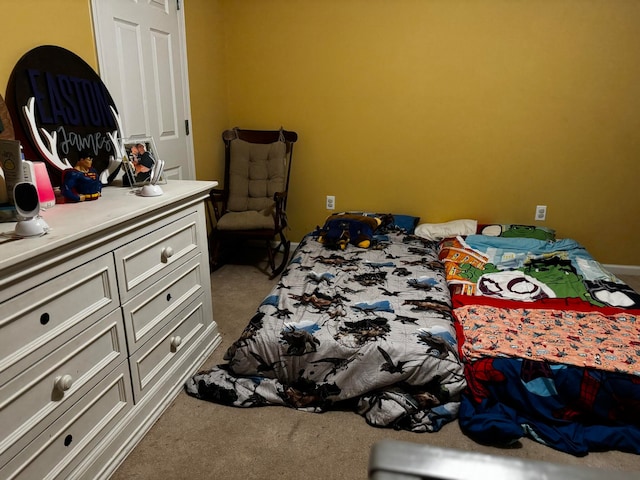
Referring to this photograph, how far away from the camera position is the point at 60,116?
6.75ft

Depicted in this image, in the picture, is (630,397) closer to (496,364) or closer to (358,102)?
(496,364)

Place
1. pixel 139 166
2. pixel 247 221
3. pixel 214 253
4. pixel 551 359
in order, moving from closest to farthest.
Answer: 1. pixel 551 359
2. pixel 139 166
3. pixel 247 221
4. pixel 214 253

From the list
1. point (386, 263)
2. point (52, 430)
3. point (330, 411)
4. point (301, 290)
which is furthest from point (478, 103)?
point (52, 430)

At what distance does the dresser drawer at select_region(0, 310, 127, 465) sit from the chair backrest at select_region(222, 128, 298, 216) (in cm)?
210

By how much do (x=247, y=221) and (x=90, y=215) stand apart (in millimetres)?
1821

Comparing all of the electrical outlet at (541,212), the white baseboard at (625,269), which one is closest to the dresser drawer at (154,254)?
the electrical outlet at (541,212)

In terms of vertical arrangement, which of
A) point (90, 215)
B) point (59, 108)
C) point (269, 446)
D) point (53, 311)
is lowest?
point (269, 446)

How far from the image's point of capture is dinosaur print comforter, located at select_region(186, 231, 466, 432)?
197 cm

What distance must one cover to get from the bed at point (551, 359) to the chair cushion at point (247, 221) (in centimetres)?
143

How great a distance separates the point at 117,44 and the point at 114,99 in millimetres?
301

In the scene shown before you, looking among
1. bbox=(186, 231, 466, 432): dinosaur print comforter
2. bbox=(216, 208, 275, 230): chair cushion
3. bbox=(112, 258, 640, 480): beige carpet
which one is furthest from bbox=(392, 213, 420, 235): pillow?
bbox=(112, 258, 640, 480): beige carpet

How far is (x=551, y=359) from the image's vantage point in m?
1.94

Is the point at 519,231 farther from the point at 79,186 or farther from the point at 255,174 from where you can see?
the point at 79,186

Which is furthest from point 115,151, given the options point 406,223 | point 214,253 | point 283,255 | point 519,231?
point 519,231
